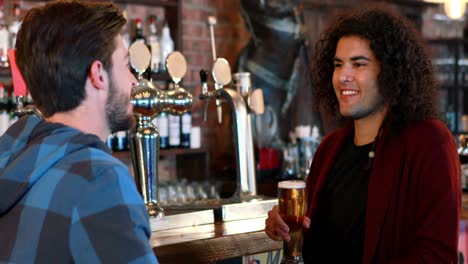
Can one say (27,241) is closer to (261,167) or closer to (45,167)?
(45,167)

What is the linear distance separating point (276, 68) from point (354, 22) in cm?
263

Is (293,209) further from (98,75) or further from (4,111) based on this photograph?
(4,111)

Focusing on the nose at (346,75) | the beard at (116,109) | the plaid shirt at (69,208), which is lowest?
the plaid shirt at (69,208)

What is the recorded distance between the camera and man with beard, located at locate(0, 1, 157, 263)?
1024mm

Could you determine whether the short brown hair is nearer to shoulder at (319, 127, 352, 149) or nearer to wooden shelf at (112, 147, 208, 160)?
shoulder at (319, 127, 352, 149)

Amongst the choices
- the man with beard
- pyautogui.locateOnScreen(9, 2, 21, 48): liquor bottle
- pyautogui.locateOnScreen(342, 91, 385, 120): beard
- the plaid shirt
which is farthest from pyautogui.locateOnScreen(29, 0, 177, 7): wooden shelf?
the plaid shirt

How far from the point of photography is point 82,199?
102 cm

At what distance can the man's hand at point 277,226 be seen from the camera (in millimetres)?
1635

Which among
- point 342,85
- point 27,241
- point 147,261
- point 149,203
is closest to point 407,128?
point 342,85

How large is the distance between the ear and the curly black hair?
86 centimetres

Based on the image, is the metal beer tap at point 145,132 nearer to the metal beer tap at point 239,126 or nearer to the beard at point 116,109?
the metal beer tap at point 239,126

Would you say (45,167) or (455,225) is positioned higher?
(45,167)

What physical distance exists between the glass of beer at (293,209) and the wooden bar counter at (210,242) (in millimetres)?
189

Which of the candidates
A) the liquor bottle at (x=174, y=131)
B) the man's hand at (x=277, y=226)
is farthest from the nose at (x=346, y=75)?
the liquor bottle at (x=174, y=131)
